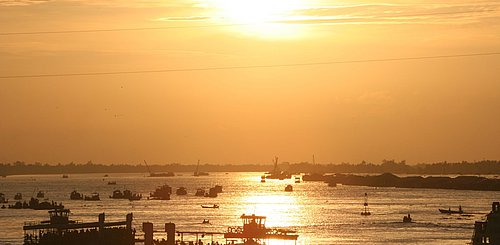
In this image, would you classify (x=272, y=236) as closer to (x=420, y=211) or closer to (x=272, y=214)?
(x=272, y=214)

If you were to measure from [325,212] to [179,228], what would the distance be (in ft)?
171

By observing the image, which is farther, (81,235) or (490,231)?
(81,235)

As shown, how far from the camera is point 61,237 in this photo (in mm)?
69625

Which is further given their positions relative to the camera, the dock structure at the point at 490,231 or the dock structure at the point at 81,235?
the dock structure at the point at 81,235

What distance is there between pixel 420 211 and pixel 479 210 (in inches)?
472

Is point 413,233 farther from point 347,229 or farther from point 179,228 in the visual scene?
point 179,228

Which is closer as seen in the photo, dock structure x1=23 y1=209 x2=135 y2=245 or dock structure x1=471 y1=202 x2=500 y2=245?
dock structure x1=471 y1=202 x2=500 y2=245

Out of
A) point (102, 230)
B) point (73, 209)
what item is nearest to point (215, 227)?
point (73, 209)

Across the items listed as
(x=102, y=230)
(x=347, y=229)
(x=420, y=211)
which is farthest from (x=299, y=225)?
(x=102, y=230)

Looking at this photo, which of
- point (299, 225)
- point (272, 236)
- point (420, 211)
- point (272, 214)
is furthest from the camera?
point (420, 211)

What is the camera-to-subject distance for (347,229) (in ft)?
455

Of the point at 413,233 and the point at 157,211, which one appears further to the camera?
the point at 157,211

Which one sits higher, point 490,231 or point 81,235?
point 490,231

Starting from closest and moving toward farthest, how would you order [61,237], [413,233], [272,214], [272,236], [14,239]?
[61,237], [272,236], [14,239], [413,233], [272,214]
